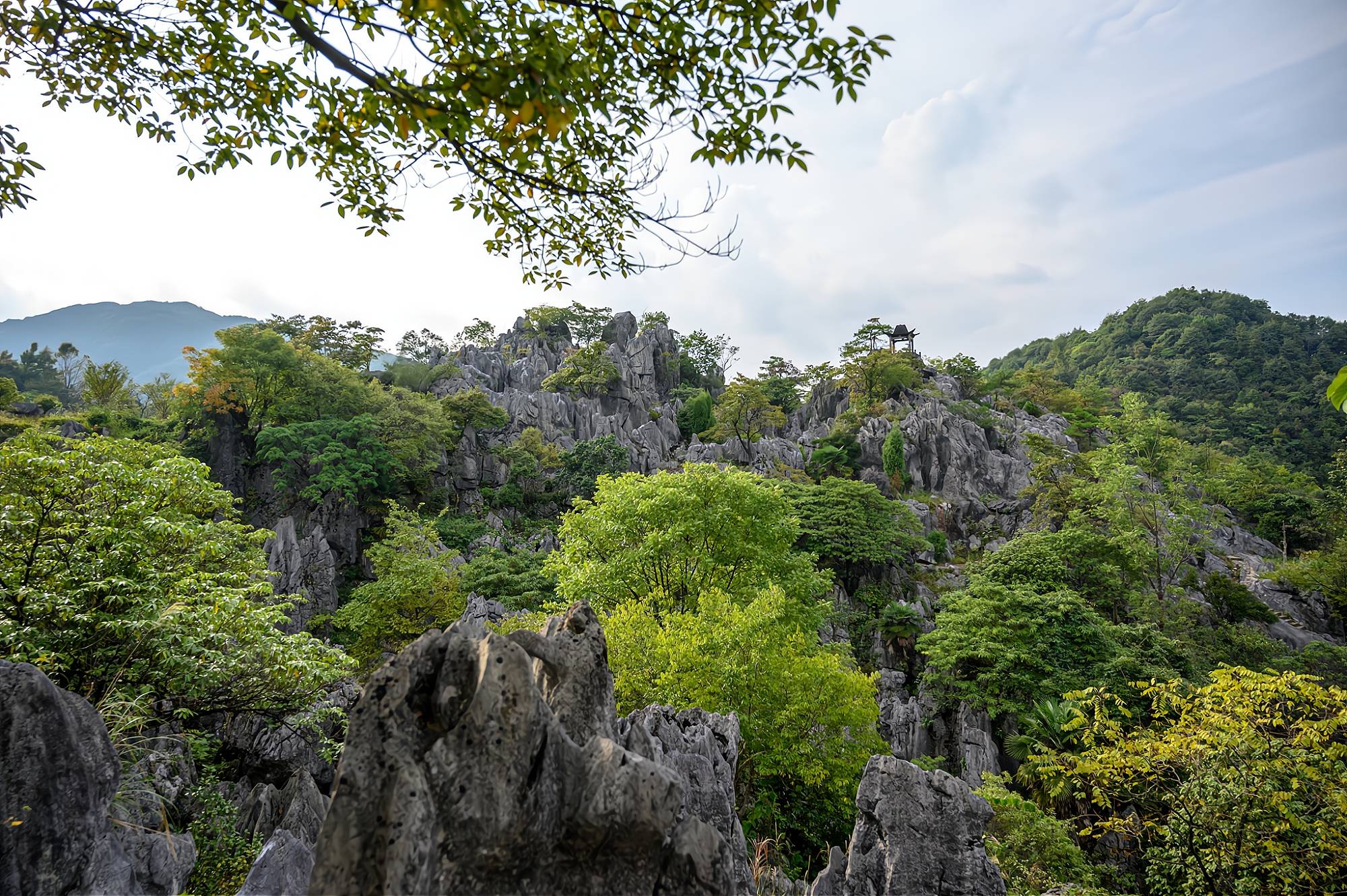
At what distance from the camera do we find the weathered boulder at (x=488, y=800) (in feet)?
7.06

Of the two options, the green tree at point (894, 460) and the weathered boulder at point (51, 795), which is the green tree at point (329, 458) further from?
the green tree at point (894, 460)

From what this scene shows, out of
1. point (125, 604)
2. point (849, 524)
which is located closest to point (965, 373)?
point (849, 524)

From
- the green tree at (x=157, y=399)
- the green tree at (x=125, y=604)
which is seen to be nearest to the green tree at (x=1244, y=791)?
the green tree at (x=125, y=604)

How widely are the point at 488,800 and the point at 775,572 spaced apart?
12.8 meters

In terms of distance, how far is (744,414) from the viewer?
1521 inches

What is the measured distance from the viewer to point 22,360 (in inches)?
1900

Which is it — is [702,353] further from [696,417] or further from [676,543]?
[676,543]

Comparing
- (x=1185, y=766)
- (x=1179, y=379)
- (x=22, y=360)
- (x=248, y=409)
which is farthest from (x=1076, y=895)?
(x=22, y=360)

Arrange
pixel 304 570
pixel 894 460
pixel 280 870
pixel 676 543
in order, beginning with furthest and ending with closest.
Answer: pixel 894 460 → pixel 304 570 → pixel 676 543 → pixel 280 870

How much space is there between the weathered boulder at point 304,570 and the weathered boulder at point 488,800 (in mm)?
21158

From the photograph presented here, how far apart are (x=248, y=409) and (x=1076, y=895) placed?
106 feet

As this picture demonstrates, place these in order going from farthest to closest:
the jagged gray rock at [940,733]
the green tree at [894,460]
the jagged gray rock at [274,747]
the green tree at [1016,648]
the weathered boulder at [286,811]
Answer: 1. the green tree at [894,460]
2. the green tree at [1016,648]
3. the jagged gray rock at [940,733]
4. the jagged gray rock at [274,747]
5. the weathered boulder at [286,811]

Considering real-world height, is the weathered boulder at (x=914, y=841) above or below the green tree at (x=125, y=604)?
below

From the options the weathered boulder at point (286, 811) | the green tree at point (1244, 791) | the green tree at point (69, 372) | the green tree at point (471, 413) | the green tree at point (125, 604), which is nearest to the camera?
the green tree at point (1244, 791)
